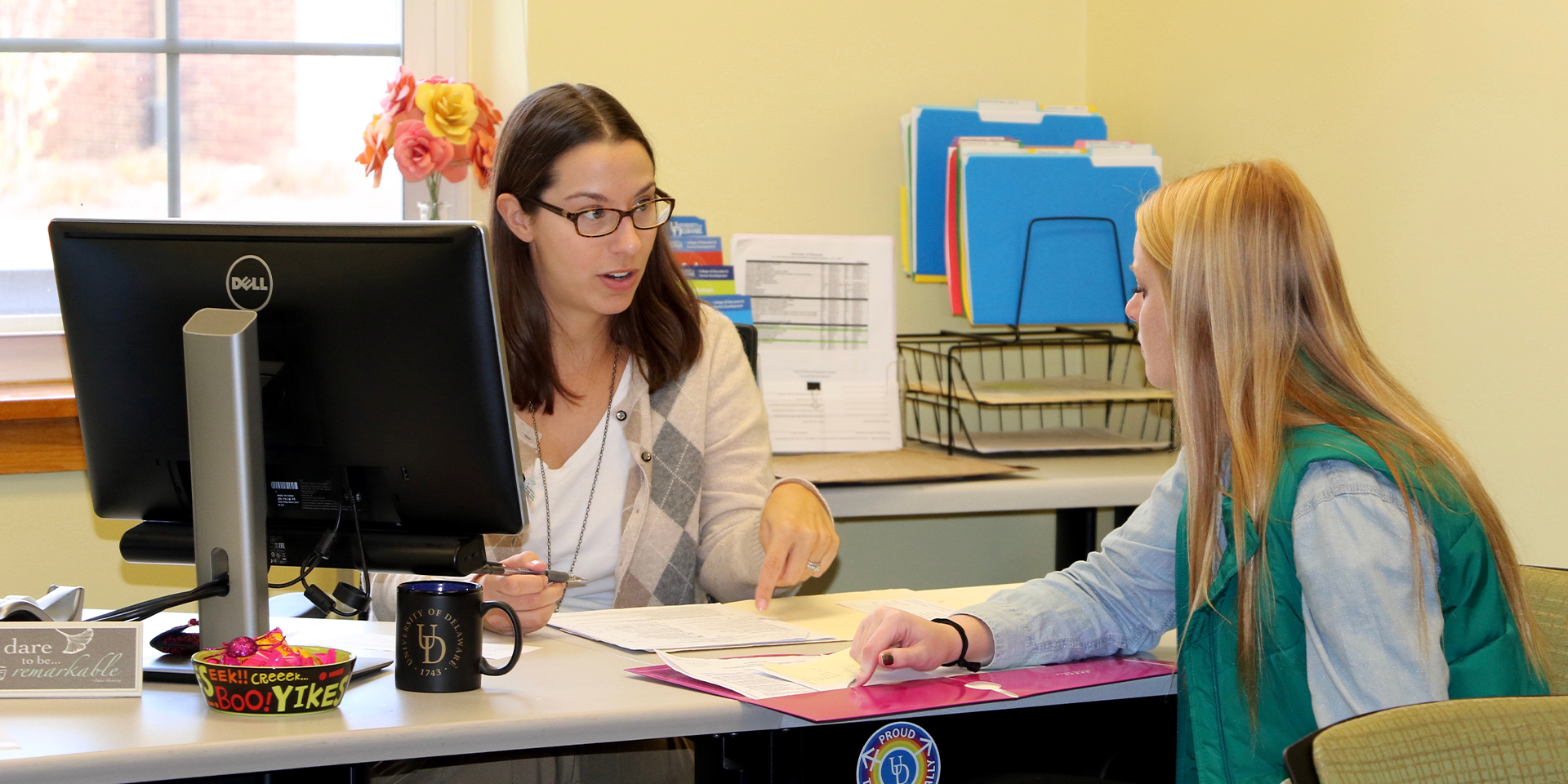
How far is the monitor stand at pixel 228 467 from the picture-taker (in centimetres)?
103

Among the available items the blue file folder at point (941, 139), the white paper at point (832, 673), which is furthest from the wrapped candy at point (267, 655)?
the blue file folder at point (941, 139)

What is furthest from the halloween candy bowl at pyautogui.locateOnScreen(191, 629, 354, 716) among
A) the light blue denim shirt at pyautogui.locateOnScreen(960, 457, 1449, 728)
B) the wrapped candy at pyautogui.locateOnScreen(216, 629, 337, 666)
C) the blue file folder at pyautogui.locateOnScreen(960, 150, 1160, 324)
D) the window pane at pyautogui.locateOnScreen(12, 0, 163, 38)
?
the window pane at pyautogui.locateOnScreen(12, 0, 163, 38)

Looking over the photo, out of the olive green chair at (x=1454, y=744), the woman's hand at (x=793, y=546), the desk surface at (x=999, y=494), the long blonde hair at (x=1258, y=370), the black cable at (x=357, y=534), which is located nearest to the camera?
the olive green chair at (x=1454, y=744)

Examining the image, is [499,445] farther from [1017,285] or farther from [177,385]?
[1017,285]

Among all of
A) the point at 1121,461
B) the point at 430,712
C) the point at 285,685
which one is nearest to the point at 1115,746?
the point at 430,712

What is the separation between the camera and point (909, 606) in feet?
4.42

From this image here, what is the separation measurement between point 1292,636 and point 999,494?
39.5 inches

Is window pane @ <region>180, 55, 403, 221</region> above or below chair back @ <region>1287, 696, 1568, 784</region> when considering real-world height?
above

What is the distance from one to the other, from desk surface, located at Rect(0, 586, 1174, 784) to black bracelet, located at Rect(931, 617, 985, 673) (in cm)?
7

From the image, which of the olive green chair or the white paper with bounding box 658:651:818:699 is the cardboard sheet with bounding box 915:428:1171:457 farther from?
the olive green chair

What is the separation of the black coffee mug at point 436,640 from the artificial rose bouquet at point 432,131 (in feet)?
3.92

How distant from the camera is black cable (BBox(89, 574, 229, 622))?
1.06m

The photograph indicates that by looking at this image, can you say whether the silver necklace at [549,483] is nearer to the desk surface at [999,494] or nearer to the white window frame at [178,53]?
the desk surface at [999,494]

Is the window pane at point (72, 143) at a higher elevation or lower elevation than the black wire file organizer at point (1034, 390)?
higher
